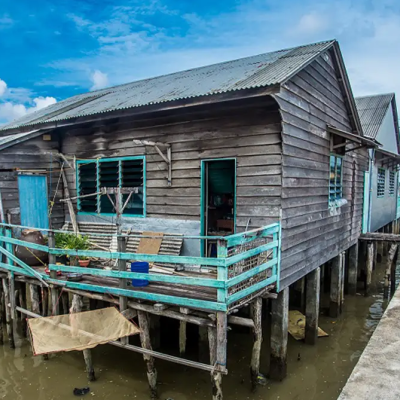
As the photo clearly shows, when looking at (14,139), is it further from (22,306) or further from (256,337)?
(256,337)

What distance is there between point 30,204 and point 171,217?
3930mm

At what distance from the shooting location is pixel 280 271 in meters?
6.39

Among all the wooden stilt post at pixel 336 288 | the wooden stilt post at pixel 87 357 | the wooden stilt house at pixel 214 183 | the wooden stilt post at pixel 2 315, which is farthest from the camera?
the wooden stilt post at pixel 336 288

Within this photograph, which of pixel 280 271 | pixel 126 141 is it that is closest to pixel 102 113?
pixel 126 141

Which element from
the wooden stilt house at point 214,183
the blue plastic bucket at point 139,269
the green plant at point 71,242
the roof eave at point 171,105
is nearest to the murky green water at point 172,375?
the wooden stilt house at point 214,183

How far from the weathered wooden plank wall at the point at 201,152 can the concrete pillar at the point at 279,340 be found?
5.34ft

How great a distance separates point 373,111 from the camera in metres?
18.8

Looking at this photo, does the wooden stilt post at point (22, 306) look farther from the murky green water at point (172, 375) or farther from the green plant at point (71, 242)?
the green plant at point (71, 242)

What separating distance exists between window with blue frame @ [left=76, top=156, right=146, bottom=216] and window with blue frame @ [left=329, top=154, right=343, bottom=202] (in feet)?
15.6

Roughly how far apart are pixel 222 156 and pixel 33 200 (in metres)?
5.24

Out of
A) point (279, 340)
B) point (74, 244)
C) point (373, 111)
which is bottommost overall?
point (279, 340)

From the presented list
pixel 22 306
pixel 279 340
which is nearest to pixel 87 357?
pixel 22 306

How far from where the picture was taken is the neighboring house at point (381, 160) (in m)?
13.1

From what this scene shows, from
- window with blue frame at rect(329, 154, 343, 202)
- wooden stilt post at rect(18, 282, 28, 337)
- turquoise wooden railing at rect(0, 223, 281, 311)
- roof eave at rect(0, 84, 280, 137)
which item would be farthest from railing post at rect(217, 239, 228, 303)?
wooden stilt post at rect(18, 282, 28, 337)
